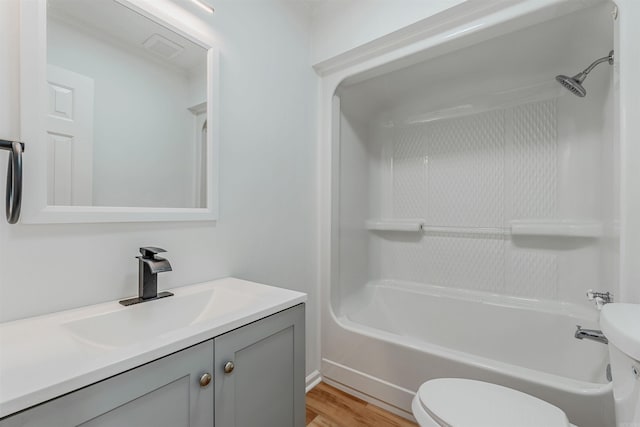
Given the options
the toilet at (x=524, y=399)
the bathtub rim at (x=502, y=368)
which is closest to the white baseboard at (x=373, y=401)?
the bathtub rim at (x=502, y=368)

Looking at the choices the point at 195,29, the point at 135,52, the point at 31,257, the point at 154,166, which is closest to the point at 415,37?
the point at 195,29

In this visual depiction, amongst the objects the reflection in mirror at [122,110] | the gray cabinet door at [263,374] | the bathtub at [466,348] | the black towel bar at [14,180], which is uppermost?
the reflection in mirror at [122,110]

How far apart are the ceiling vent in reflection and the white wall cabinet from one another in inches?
44.1

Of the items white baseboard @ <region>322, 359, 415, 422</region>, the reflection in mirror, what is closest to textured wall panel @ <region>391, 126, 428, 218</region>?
white baseboard @ <region>322, 359, 415, 422</region>

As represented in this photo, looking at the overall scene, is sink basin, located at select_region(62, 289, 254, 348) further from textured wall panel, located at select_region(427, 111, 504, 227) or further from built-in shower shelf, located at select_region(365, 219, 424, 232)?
textured wall panel, located at select_region(427, 111, 504, 227)

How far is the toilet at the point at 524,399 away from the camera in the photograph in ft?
2.31

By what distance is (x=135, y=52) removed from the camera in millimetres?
1084

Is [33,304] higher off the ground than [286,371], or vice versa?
[33,304]

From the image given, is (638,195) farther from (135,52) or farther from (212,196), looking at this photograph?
(135,52)

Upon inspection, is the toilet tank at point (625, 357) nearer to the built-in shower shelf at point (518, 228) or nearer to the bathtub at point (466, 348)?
the bathtub at point (466, 348)

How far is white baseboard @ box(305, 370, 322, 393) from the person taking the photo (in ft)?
5.93

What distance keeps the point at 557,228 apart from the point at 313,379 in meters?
1.82

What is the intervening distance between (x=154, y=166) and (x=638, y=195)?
71.3 inches

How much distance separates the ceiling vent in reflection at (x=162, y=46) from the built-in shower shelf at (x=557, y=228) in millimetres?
2194
